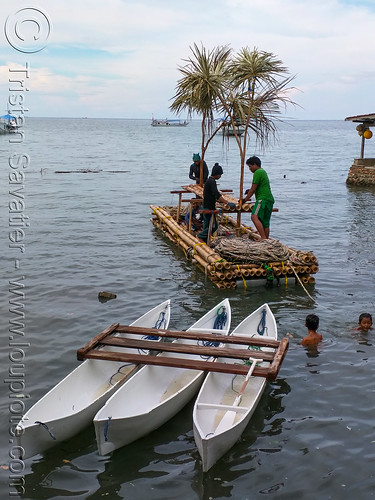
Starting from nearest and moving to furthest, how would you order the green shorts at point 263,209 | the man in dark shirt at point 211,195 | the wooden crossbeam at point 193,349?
the wooden crossbeam at point 193,349 → the green shorts at point 263,209 → the man in dark shirt at point 211,195

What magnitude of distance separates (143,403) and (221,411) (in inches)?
40.9

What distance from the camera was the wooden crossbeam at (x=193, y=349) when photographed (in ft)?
25.5

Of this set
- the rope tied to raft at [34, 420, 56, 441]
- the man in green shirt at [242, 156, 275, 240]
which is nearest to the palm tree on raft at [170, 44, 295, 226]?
the man in green shirt at [242, 156, 275, 240]

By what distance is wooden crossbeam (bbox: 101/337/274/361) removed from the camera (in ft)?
25.5

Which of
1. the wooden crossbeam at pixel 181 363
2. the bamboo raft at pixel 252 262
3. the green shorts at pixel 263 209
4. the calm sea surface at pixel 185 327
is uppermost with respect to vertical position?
the green shorts at pixel 263 209

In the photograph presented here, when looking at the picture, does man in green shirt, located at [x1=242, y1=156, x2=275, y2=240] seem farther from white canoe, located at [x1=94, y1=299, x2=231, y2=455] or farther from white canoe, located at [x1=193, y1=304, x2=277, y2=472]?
white canoe, located at [x1=94, y1=299, x2=231, y2=455]

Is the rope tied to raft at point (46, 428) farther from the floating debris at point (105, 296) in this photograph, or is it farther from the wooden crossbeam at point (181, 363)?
the floating debris at point (105, 296)

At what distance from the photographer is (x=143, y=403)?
7.34m

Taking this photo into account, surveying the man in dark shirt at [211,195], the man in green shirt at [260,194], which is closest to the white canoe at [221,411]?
the man in green shirt at [260,194]

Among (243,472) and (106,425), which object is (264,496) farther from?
(106,425)

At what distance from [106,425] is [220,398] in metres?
1.93

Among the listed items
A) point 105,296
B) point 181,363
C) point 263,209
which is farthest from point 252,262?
point 181,363

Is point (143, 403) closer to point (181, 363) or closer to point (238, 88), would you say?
point (181, 363)

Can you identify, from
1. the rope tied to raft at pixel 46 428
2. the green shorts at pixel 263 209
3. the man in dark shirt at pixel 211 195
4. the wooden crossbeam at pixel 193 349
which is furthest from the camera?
the man in dark shirt at pixel 211 195
